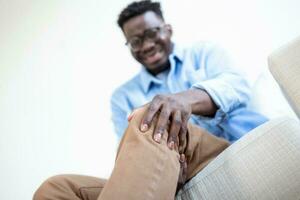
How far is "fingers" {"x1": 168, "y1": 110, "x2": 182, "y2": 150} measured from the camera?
587mm

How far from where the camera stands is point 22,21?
1.48 m

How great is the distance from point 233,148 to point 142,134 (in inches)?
6.9

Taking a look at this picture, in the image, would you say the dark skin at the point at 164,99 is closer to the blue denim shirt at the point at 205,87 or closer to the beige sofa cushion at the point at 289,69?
the blue denim shirt at the point at 205,87

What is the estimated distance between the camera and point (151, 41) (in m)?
1.27

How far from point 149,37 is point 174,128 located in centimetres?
72

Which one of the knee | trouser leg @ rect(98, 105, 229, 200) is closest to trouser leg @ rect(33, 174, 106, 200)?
the knee

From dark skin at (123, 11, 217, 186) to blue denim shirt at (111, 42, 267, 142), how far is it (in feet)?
0.11

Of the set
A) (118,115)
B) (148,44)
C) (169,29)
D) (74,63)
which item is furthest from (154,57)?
(74,63)

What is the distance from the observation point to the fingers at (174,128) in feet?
1.93

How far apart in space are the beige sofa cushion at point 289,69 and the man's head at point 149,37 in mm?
702

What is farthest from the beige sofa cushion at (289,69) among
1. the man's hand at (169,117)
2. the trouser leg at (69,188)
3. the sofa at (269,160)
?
the trouser leg at (69,188)

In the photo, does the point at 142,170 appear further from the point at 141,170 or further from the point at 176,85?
the point at 176,85

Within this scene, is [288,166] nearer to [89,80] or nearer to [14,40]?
[89,80]

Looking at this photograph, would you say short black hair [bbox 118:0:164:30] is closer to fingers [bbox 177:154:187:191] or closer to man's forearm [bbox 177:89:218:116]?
man's forearm [bbox 177:89:218:116]
